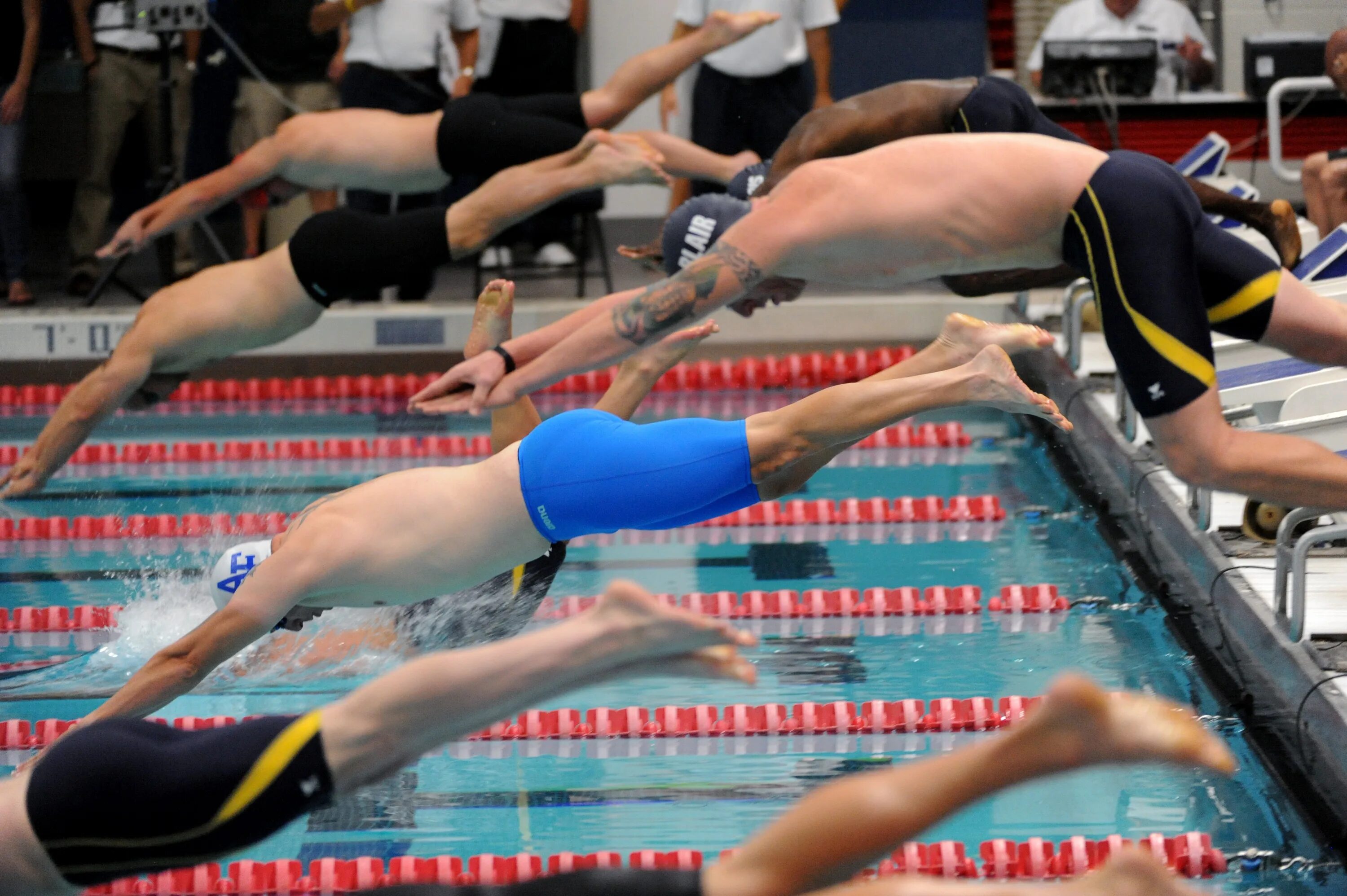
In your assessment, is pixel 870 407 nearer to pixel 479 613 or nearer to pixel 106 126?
pixel 479 613

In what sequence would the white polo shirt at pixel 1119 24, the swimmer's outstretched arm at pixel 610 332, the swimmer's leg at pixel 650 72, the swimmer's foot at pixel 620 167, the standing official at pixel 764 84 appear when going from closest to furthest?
1. the swimmer's outstretched arm at pixel 610 332
2. the swimmer's foot at pixel 620 167
3. the swimmer's leg at pixel 650 72
4. the standing official at pixel 764 84
5. the white polo shirt at pixel 1119 24

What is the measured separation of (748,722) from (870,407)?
0.95 metres

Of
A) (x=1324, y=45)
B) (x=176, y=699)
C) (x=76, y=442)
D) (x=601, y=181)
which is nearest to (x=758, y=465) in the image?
(x=176, y=699)

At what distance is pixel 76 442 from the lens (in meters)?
4.95

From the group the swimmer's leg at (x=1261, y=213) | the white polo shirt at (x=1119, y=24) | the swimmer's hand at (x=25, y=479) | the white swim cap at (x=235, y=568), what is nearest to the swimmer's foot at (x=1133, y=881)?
the white swim cap at (x=235, y=568)

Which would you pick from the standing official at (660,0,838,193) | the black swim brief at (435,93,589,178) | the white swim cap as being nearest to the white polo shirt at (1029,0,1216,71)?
the standing official at (660,0,838,193)

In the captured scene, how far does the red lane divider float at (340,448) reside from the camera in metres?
6.04

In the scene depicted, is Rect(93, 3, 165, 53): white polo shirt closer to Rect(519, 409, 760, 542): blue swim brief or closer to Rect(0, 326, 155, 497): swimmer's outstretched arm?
Rect(0, 326, 155, 497): swimmer's outstretched arm

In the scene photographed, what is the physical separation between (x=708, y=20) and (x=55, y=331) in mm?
3298

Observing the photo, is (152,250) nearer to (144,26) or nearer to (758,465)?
(144,26)

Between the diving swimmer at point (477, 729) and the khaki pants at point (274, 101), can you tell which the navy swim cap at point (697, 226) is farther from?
the khaki pants at point (274, 101)

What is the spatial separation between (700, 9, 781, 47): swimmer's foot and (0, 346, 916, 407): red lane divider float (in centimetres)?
Result: 178

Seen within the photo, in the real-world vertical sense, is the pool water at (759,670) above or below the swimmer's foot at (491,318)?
below

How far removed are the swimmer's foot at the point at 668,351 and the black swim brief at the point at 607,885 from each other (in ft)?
6.31
